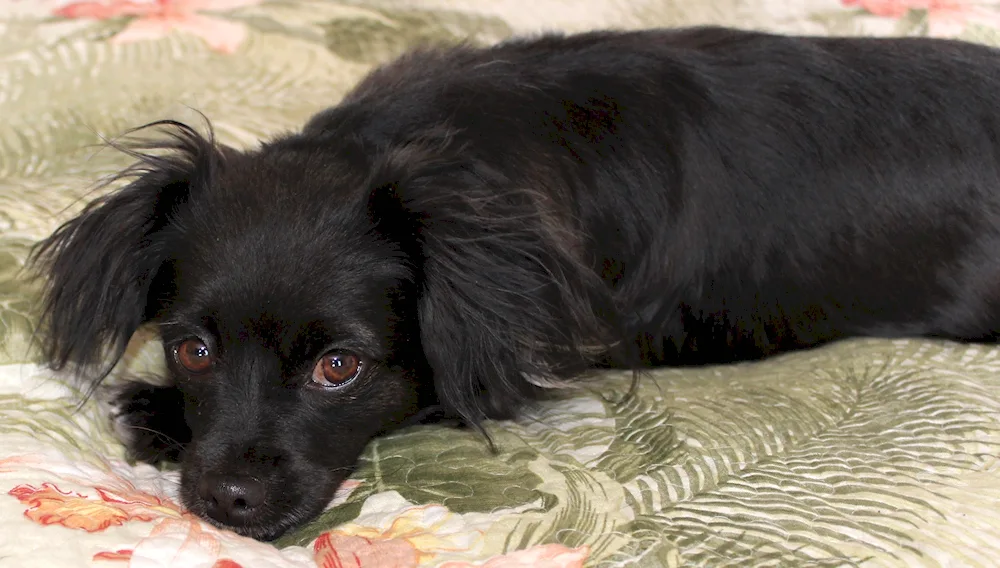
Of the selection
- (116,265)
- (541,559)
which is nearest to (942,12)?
(541,559)

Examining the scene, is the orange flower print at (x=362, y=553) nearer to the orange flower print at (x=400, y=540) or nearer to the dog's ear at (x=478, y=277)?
the orange flower print at (x=400, y=540)

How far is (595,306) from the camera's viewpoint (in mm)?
2148

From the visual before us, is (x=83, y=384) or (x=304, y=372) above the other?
(x=304, y=372)

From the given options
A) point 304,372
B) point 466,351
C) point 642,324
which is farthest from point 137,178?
point 642,324

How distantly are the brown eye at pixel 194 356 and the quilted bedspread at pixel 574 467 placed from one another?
0.23 m

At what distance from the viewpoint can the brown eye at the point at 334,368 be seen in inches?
73.5

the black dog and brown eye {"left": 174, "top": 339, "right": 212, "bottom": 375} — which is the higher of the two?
the black dog

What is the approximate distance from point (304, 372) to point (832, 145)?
4.43 ft

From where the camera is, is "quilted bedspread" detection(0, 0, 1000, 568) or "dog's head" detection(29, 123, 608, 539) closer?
"quilted bedspread" detection(0, 0, 1000, 568)

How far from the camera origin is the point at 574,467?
1.86m

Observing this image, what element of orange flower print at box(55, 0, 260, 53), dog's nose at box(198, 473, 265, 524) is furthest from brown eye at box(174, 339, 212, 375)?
orange flower print at box(55, 0, 260, 53)

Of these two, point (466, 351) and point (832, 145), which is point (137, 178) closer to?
point (466, 351)

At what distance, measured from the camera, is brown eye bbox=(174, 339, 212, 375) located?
75.4 inches

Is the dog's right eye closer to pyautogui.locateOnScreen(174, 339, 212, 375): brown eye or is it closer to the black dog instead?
the black dog
